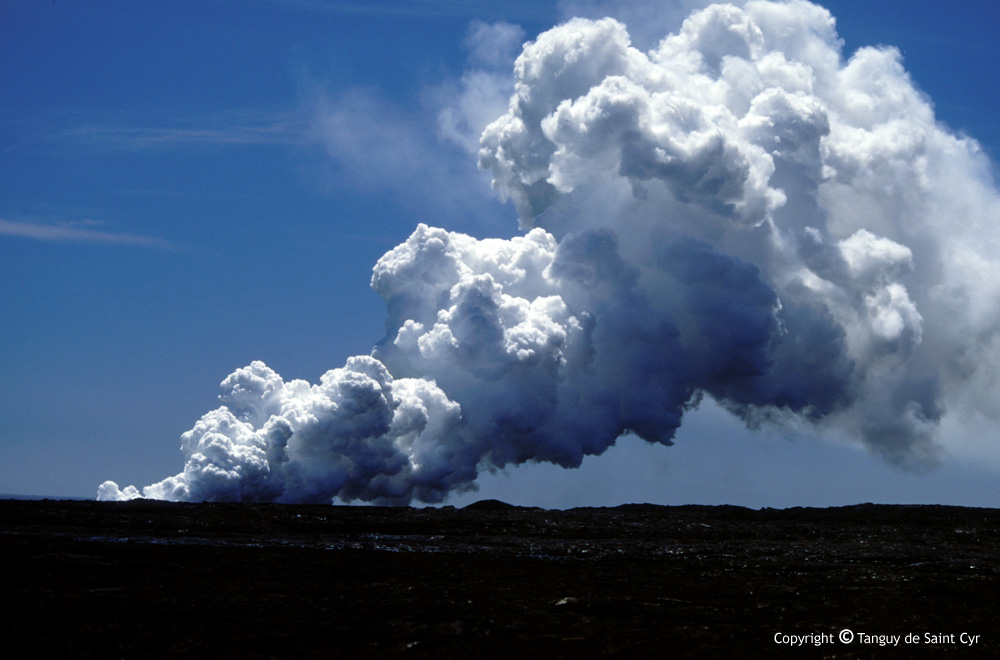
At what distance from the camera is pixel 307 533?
59.4m

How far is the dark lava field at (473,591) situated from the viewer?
2611 cm

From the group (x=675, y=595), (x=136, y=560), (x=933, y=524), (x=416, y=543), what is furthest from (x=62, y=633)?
(x=933, y=524)

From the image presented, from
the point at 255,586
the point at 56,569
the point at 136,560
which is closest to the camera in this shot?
the point at 255,586

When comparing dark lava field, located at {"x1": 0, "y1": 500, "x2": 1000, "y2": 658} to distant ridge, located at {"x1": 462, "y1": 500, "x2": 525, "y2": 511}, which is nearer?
dark lava field, located at {"x1": 0, "y1": 500, "x2": 1000, "y2": 658}

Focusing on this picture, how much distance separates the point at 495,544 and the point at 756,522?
103 ft

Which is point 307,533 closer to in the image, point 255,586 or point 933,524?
point 255,586

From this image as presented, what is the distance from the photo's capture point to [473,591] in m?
35.3

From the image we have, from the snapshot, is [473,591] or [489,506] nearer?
[473,591]

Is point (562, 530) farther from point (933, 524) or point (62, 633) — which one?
point (62, 633)

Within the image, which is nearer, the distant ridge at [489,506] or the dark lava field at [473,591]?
the dark lava field at [473,591]

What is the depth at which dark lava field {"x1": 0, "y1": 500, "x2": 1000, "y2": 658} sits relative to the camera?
26.1 meters

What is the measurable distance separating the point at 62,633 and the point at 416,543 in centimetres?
2922

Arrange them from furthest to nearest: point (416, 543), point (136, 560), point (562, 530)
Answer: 1. point (562, 530)
2. point (416, 543)
3. point (136, 560)

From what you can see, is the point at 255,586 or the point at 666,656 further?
the point at 255,586
